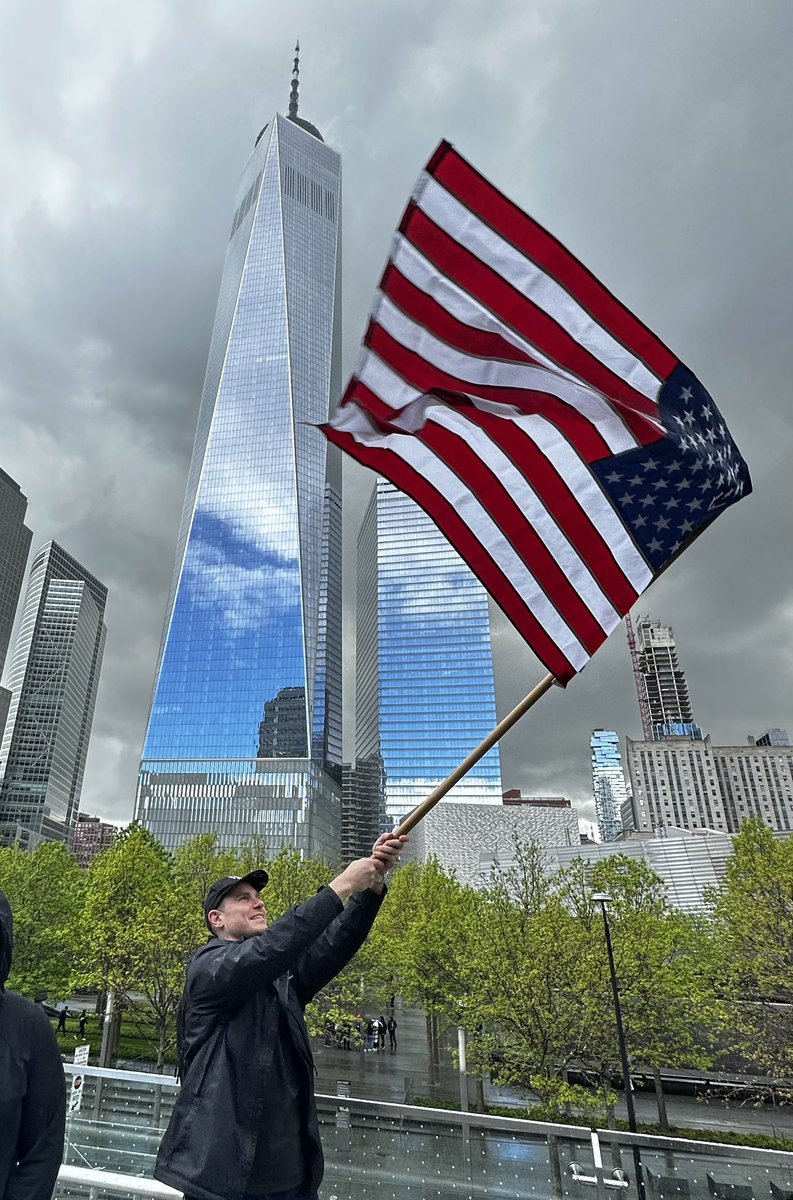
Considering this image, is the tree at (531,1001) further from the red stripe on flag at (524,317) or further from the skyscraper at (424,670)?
the skyscraper at (424,670)

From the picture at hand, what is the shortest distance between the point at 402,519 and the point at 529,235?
16485 cm

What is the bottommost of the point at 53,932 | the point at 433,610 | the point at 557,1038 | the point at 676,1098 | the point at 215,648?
the point at 676,1098

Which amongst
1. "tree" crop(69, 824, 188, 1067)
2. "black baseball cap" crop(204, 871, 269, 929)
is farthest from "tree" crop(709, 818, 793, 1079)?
A: "black baseball cap" crop(204, 871, 269, 929)

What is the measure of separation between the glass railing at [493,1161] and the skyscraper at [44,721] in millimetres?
174805

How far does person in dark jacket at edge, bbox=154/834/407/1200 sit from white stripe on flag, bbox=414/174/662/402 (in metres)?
3.97

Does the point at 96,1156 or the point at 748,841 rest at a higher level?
the point at 748,841

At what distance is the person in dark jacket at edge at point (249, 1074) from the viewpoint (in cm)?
273

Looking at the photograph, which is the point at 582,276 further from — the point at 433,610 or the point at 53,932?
the point at 433,610

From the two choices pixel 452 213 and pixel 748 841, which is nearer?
pixel 452 213

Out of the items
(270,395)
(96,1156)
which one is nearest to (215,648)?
(270,395)

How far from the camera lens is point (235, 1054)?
2.86 meters

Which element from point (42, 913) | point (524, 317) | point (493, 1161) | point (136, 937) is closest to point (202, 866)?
point (42, 913)

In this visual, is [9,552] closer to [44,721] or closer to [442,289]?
[44,721]

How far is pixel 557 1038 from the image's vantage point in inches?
801
